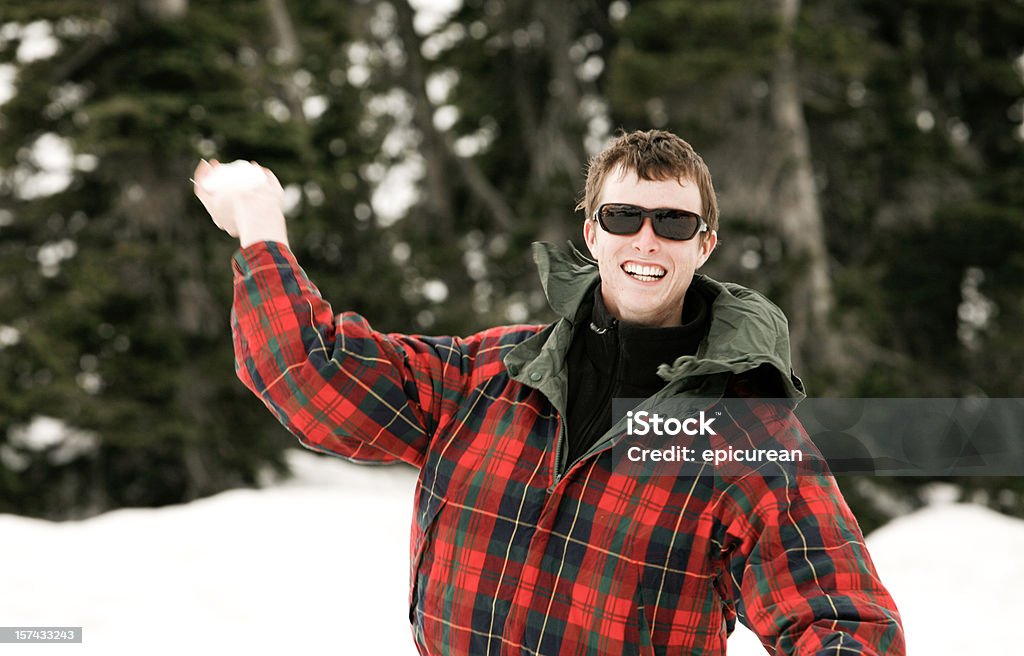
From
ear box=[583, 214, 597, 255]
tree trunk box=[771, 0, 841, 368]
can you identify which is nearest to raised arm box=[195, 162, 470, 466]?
ear box=[583, 214, 597, 255]

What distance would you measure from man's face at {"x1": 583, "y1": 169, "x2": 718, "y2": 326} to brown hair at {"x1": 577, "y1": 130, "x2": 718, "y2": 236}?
0.02 meters

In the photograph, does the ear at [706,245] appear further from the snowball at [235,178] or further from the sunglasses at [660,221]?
the snowball at [235,178]

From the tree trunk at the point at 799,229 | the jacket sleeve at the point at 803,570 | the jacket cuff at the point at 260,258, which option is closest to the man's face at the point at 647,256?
the jacket sleeve at the point at 803,570

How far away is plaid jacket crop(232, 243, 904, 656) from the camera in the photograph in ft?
5.44

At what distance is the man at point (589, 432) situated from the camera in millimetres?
1712

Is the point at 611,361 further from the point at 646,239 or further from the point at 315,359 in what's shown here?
the point at 315,359

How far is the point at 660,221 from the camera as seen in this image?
1.92 m

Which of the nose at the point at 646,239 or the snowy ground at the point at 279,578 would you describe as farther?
the snowy ground at the point at 279,578

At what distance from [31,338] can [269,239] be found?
5612 millimetres

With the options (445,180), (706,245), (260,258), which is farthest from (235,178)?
(445,180)

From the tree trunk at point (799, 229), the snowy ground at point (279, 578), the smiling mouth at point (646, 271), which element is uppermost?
the tree trunk at point (799, 229)

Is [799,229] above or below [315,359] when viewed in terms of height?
above

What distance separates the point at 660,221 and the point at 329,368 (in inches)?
26.7

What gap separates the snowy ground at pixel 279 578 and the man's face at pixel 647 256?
9.49 feet
